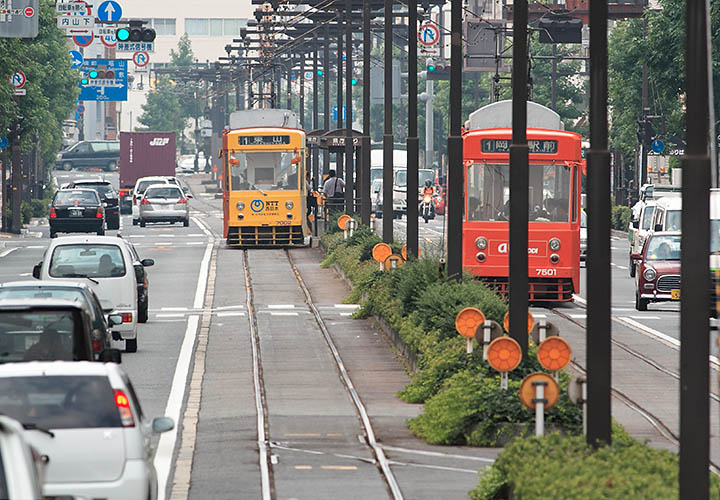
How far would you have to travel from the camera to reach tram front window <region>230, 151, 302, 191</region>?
154 feet

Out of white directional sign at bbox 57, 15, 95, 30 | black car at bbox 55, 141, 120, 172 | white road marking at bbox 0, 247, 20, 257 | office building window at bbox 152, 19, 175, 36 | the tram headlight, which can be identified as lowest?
white road marking at bbox 0, 247, 20, 257

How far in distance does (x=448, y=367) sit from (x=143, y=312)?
11054 mm

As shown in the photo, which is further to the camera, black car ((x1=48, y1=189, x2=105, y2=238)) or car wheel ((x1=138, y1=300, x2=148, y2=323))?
black car ((x1=48, y1=189, x2=105, y2=238))

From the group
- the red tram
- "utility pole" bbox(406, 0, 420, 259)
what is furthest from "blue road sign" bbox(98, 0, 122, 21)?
the red tram

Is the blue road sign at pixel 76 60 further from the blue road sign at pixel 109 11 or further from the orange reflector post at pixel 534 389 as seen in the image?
the orange reflector post at pixel 534 389

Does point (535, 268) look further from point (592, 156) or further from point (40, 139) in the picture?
point (40, 139)

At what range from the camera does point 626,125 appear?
6975cm

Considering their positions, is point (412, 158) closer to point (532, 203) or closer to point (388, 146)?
Answer: point (532, 203)

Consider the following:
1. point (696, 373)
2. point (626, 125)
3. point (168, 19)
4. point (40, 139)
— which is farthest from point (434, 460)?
point (168, 19)

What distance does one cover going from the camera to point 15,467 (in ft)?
26.4

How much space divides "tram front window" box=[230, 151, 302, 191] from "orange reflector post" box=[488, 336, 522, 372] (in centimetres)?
3167

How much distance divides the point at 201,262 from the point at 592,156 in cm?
3211

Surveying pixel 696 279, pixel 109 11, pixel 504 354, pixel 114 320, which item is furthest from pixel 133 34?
pixel 696 279

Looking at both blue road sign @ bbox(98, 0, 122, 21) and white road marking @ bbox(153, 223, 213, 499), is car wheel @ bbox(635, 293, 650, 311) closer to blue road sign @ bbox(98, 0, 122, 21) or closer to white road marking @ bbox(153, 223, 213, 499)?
white road marking @ bbox(153, 223, 213, 499)
